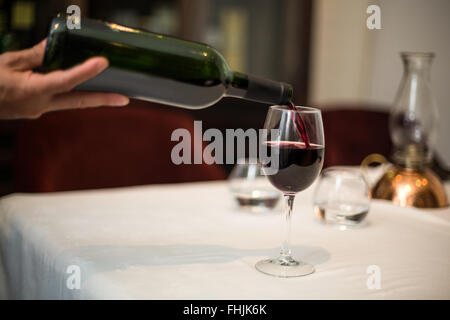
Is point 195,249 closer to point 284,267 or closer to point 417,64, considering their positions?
point 284,267

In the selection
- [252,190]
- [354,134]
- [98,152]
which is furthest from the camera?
[354,134]

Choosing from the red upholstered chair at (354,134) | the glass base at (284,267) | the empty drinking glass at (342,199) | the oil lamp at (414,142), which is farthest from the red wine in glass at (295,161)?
the red upholstered chair at (354,134)

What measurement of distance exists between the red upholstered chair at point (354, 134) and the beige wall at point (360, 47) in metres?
1.18

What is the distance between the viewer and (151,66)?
0.73m

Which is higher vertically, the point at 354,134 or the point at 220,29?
the point at 220,29

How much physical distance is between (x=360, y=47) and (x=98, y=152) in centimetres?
253

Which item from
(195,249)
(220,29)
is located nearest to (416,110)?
(195,249)

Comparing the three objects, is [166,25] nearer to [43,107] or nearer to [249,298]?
[43,107]

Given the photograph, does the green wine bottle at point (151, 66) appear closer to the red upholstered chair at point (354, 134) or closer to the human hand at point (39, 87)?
the human hand at point (39, 87)

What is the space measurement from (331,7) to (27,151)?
2.61m

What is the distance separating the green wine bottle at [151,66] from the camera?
683mm

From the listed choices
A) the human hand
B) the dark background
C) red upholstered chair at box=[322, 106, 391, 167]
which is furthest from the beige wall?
the human hand

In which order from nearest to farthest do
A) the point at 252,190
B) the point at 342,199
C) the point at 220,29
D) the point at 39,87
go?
1. the point at 39,87
2. the point at 342,199
3. the point at 252,190
4. the point at 220,29

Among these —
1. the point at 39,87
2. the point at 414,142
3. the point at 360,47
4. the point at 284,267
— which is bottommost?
the point at 284,267
